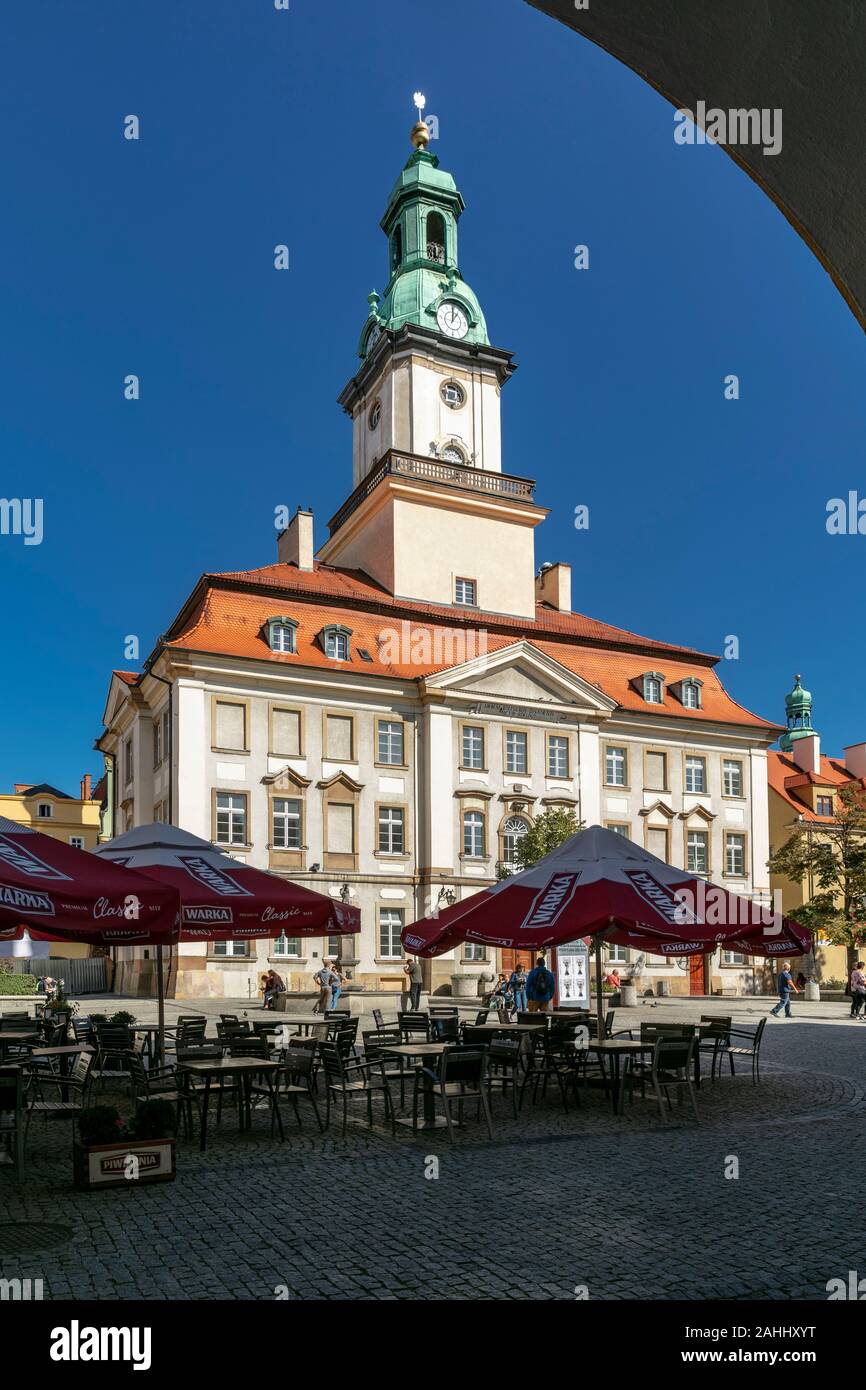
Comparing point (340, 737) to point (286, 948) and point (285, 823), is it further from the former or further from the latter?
point (286, 948)

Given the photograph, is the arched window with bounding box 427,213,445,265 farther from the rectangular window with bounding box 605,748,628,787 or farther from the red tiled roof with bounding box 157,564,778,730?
the rectangular window with bounding box 605,748,628,787

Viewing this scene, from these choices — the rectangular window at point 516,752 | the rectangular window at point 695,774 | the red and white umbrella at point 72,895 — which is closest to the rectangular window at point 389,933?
the rectangular window at point 516,752

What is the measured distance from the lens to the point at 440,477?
164 ft

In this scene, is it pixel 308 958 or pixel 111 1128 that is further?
pixel 308 958

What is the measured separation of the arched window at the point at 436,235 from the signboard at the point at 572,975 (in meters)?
40.5

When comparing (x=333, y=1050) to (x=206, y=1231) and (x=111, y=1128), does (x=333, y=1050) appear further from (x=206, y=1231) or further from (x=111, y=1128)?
(x=206, y=1231)

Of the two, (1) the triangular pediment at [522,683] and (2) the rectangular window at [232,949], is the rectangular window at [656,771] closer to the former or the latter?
(1) the triangular pediment at [522,683]

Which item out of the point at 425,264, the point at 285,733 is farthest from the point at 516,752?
the point at 425,264

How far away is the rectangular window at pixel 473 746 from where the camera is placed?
45062 mm

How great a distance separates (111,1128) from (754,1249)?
532cm
